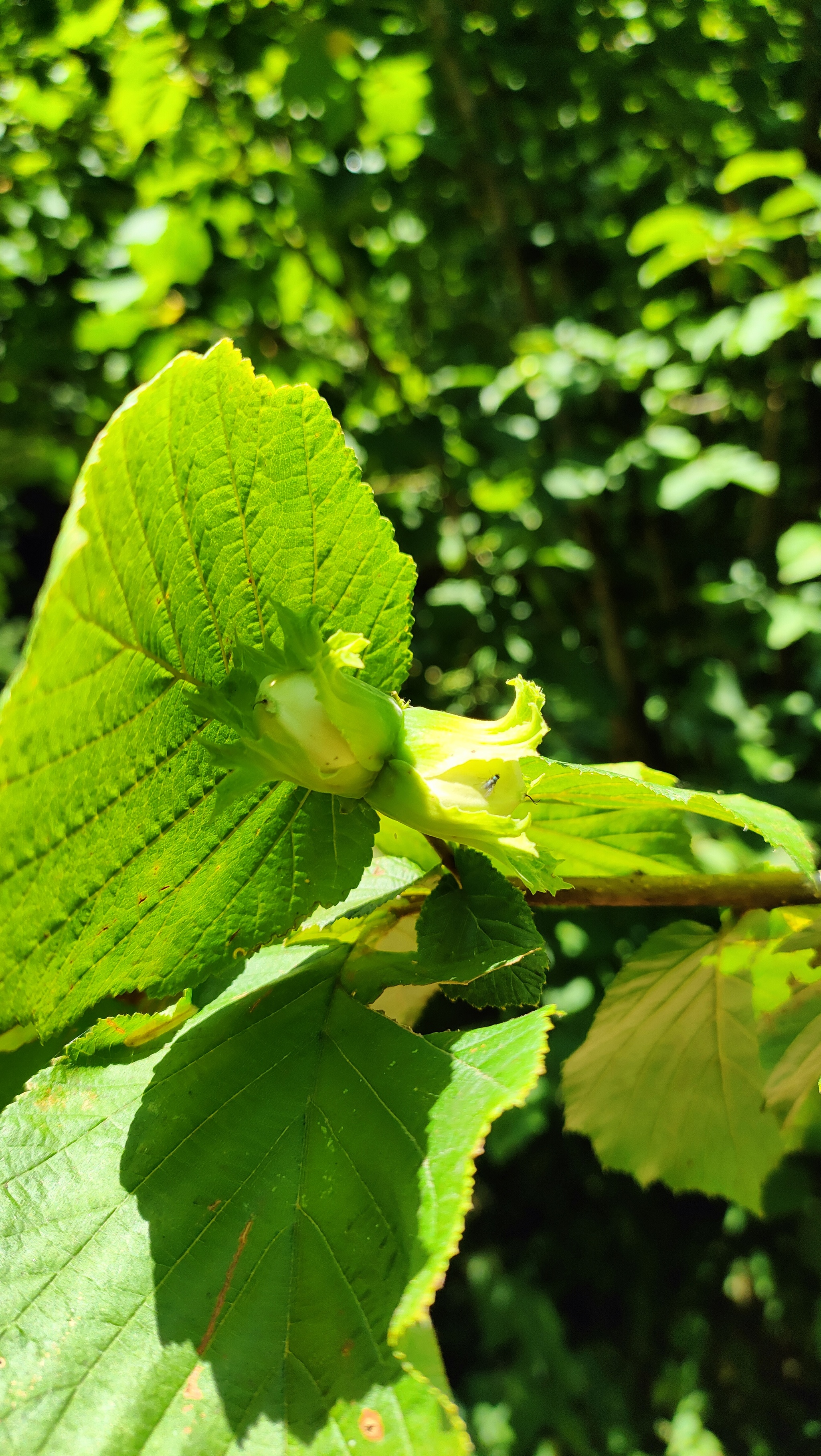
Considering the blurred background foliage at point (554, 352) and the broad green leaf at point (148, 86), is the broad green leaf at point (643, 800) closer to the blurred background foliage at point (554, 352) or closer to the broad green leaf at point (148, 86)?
the blurred background foliage at point (554, 352)

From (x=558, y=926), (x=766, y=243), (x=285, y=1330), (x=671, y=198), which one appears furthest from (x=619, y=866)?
(x=671, y=198)

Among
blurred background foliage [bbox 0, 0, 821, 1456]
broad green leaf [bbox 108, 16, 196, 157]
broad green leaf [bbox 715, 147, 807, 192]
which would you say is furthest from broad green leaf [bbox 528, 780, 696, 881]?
broad green leaf [bbox 108, 16, 196, 157]

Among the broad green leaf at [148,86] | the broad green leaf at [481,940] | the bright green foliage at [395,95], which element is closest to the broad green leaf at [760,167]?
the bright green foliage at [395,95]

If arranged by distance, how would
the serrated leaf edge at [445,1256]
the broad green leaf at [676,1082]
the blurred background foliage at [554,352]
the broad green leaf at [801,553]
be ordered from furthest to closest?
the blurred background foliage at [554,352], the broad green leaf at [801,553], the broad green leaf at [676,1082], the serrated leaf edge at [445,1256]

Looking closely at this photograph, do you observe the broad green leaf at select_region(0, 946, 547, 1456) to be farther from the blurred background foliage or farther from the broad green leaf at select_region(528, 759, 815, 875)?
the blurred background foliage

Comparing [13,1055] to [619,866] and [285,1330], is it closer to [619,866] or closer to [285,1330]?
[285,1330]
